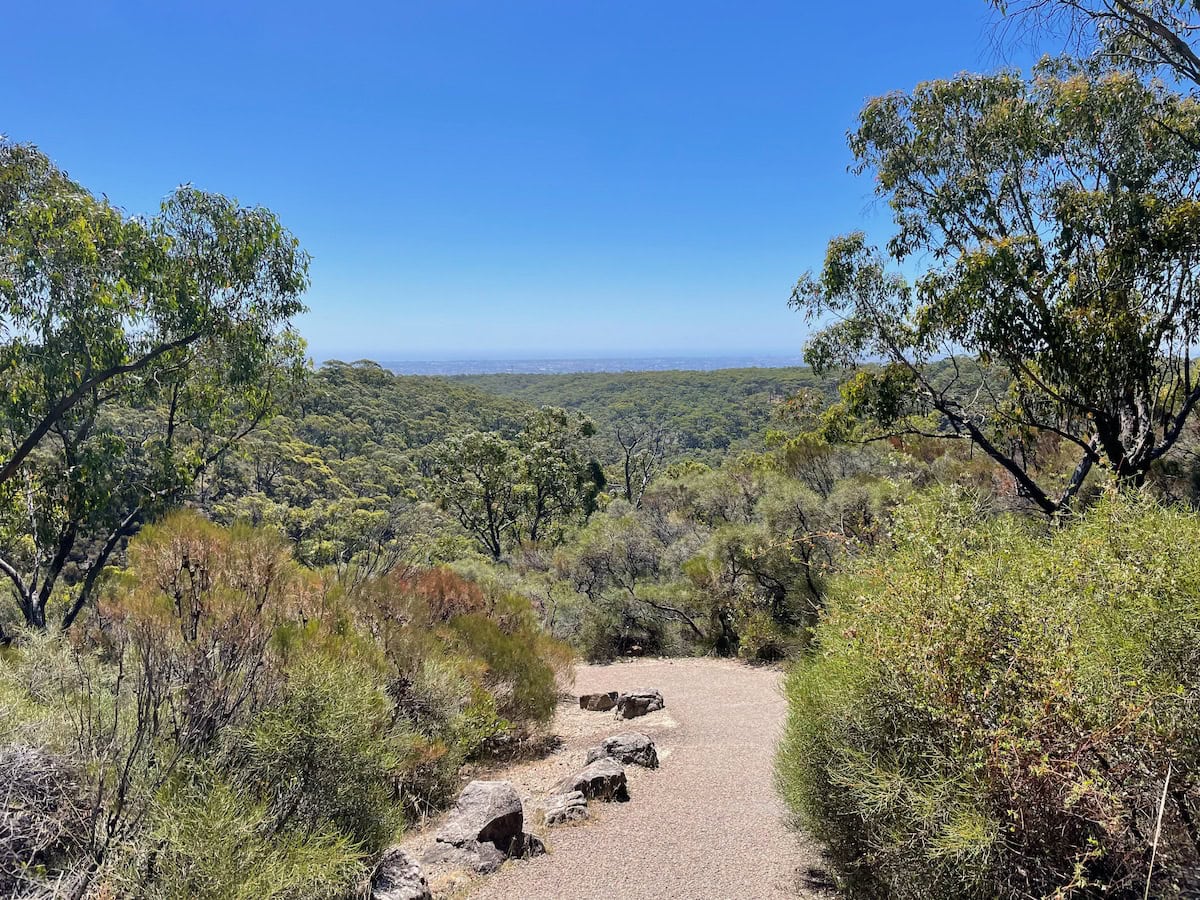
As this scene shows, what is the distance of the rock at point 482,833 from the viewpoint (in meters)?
4.54

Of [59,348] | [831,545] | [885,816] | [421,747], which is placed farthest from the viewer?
[831,545]

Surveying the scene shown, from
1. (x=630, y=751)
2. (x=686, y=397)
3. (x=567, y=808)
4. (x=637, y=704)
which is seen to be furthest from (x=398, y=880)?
A: (x=686, y=397)

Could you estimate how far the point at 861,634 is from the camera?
301 centimetres

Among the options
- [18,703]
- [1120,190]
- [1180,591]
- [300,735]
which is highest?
[1120,190]

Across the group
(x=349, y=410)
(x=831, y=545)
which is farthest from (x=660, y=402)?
(x=831, y=545)

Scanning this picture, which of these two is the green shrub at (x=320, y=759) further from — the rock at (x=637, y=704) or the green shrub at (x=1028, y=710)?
the rock at (x=637, y=704)

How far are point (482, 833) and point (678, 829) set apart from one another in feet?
5.13

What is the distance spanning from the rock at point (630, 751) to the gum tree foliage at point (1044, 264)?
5.05 metres

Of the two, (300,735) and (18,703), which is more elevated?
(18,703)

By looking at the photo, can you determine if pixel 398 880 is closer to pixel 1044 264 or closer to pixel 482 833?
pixel 482 833

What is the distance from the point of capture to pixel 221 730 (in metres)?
3.69

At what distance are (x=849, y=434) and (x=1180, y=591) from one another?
839cm

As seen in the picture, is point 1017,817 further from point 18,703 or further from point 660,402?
point 660,402

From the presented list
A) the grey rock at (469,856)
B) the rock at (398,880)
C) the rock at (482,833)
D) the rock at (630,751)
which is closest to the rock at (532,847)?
the rock at (482,833)
